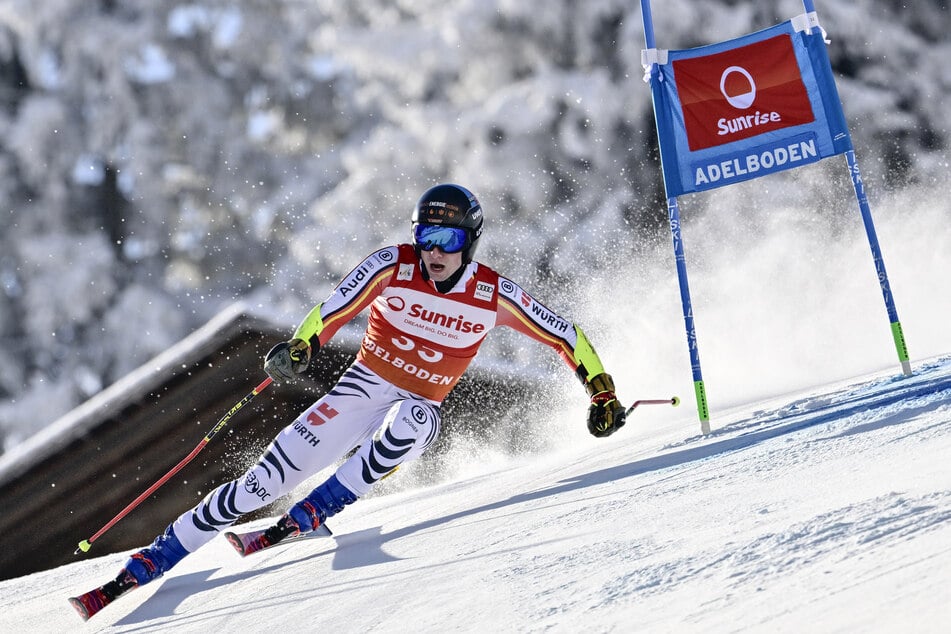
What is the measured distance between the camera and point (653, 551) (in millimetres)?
2846

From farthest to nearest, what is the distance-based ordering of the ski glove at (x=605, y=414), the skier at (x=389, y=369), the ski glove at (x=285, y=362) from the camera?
the ski glove at (x=605, y=414) < the skier at (x=389, y=369) < the ski glove at (x=285, y=362)

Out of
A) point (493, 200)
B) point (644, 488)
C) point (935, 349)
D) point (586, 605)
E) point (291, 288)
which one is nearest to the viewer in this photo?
point (586, 605)

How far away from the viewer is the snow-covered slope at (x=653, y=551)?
2154 mm

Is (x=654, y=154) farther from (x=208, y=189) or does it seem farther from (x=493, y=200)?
(x=208, y=189)

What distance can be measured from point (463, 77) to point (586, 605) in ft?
38.7

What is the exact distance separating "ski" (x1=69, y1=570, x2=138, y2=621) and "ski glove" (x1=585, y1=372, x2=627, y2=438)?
217 centimetres

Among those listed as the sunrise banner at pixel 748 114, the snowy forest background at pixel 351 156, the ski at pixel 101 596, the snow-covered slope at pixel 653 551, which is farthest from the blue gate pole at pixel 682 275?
the snowy forest background at pixel 351 156

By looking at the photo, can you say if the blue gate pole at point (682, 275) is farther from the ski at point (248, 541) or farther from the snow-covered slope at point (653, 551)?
the ski at point (248, 541)

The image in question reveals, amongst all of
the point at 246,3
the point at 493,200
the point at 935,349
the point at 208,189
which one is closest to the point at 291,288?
the point at 208,189

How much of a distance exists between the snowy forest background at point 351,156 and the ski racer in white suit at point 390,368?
4308 millimetres

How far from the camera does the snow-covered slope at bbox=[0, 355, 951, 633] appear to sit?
7.07 feet

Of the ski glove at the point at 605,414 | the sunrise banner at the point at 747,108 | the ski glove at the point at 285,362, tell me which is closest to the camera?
the ski glove at the point at 285,362

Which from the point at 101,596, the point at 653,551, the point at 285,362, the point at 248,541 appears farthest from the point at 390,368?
the point at 653,551

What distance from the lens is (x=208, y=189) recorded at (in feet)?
56.7
